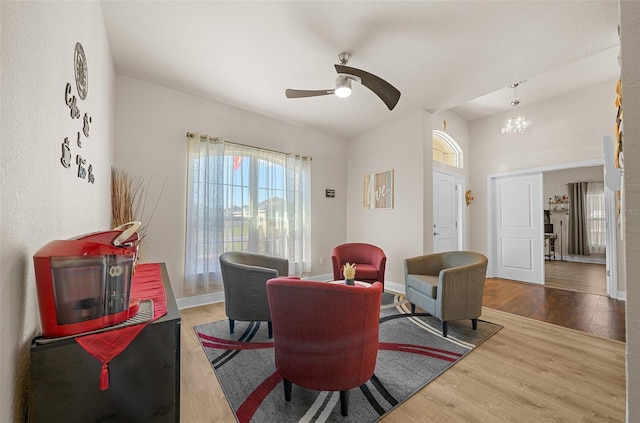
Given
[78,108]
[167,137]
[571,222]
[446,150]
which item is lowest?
[571,222]

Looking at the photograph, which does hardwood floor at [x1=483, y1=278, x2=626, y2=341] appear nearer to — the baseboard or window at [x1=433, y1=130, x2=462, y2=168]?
window at [x1=433, y1=130, x2=462, y2=168]

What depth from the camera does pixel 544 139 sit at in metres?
4.23

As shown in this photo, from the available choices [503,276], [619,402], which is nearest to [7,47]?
[619,402]

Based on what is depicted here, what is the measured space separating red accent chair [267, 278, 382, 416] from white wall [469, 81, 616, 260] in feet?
14.6

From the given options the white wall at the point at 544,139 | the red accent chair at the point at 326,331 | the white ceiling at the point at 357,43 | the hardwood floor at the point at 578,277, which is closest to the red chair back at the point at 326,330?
the red accent chair at the point at 326,331

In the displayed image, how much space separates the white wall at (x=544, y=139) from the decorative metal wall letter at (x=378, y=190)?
216 cm

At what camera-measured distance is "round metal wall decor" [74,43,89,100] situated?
1327 mm

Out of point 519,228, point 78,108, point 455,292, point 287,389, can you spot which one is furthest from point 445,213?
point 78,108

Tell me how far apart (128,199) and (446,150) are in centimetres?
508

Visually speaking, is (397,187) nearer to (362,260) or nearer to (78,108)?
(362,260)

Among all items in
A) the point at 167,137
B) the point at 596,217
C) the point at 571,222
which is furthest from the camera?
the point at 571,222

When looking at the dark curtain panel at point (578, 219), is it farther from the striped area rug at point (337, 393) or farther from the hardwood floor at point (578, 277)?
the striped area rug at point (337, 393)

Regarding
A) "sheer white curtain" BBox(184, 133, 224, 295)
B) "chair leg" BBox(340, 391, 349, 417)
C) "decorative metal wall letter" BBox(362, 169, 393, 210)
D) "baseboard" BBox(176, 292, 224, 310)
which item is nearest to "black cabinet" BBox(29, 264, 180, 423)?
"chair leg" BBox(340, 391, 349, 417)

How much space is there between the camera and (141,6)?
193 centimetres
